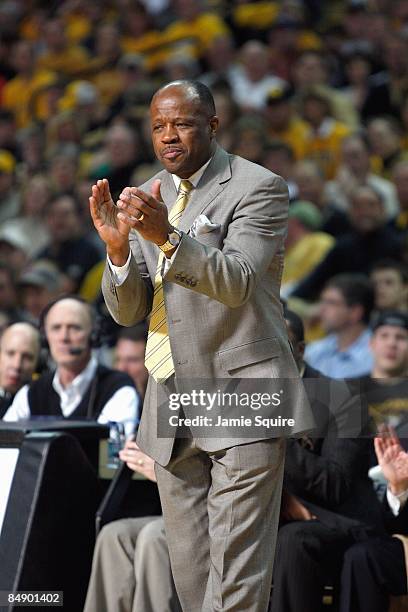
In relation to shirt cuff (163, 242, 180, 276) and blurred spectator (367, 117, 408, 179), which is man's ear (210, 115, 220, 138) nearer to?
shirt cuff (163, 242, 180, 276)

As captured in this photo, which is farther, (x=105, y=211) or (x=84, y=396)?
(x=84, y=396)

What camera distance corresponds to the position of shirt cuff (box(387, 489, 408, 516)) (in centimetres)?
396

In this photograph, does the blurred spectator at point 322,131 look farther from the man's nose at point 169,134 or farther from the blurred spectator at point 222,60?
the man's nose at point 169,134

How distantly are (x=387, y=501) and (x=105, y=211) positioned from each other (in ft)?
5.53

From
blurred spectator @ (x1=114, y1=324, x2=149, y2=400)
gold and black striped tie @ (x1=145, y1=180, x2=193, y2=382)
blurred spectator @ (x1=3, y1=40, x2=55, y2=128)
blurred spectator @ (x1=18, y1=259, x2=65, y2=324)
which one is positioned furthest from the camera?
blurred spectator @ (x1=3, y1=40, x2=55, y2=128)

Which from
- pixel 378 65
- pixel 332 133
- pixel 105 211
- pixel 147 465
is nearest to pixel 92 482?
pixel 147 465

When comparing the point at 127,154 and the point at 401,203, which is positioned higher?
the point at 127,154

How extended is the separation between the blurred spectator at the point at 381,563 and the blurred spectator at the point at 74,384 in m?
1.12

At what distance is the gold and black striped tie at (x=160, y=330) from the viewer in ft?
Result: 10.0

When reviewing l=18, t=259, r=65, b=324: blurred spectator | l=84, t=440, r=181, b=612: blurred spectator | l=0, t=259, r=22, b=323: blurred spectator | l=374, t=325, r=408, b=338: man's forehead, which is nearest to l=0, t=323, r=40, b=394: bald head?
l=84, t=440, r=181, b=612: blurred spectator

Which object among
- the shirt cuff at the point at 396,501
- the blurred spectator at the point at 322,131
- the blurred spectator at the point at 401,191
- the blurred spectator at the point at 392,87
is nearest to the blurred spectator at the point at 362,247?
the blurred spectator at the point at 401,191

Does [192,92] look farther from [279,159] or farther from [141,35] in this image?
[141,35]

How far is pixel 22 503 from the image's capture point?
3.76 metres

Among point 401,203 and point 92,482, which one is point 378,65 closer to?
point 401,203
